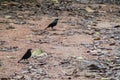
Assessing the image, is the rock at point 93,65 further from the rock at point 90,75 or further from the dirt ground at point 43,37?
the dirt ground at point 43,37

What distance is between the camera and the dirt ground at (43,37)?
982 centimetres

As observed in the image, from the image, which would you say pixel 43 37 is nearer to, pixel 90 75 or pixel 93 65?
pixel 93 65

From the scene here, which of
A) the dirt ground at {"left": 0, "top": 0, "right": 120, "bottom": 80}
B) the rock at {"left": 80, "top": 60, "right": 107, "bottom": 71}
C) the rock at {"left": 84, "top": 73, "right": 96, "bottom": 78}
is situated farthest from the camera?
the dirt ground at {"left": 0, "top": 0, "right": 120, "bottom": 80}

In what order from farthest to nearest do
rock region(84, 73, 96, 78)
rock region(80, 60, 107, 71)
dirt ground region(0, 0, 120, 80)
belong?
1. dirt ground region(0, 0, 120, 80)
2. rock region(80, 60, 107, 71)
3. rock region(84, 73, 96, 78)

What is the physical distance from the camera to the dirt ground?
9.82m

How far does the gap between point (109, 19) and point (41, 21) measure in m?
3.06

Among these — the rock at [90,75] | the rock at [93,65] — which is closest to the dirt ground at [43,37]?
the rock at [90,75]

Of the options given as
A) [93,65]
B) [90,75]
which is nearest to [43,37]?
[93,65]

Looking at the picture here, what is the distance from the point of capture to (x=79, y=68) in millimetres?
8750

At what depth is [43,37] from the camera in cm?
1234

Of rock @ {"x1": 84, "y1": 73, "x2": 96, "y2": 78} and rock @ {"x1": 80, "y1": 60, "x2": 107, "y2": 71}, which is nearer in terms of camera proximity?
rock @ {"x1": 84, "y1": 73, "x2": 96, "y2": 78}

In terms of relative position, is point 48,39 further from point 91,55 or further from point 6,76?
point 6,76

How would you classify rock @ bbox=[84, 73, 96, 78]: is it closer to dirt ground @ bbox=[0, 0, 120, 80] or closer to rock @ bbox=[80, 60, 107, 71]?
dirt ground @ bbox=[0, 0, 120, 80]

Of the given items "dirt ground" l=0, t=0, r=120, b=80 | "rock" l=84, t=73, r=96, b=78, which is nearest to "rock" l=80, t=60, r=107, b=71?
"rock" l=84, t=73, r=96, b=78
